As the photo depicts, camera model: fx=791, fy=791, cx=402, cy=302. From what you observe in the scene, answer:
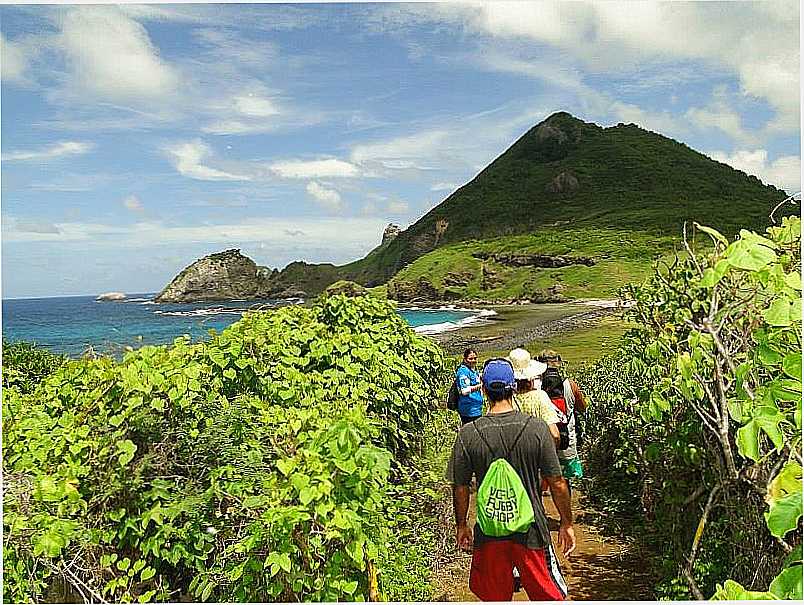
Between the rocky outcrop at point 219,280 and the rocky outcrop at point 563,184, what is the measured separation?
42.6 m

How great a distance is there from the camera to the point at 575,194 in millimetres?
109500

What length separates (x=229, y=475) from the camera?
8.34 ft

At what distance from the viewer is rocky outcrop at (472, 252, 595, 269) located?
8400cm

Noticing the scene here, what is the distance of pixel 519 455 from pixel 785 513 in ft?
4.58

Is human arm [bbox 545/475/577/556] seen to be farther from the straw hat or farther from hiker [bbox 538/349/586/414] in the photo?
hiker [bbox 538/349/586/414]

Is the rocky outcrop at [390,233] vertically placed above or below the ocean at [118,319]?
above

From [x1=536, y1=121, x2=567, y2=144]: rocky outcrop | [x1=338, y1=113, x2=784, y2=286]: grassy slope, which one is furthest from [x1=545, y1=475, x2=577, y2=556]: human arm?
[x1=536, y1=121, x2=567, y2=144]: rocky outcrop

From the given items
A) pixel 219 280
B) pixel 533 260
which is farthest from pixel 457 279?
pixel 219 280

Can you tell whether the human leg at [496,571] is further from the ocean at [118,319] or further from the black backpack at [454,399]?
the ocean at [118,319]

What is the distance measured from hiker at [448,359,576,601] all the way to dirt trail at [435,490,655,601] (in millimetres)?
881

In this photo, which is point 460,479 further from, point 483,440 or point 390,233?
point 390,233

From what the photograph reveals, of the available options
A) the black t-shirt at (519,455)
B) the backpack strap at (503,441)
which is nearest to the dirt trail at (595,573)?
the black t-shirt at (519,455)

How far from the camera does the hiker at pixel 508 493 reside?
9.00 feet

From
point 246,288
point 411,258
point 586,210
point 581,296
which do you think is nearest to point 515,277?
point 581,296
